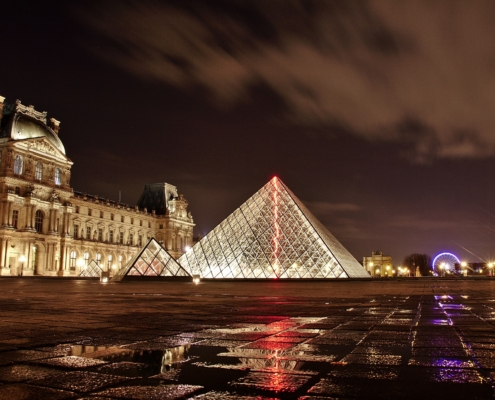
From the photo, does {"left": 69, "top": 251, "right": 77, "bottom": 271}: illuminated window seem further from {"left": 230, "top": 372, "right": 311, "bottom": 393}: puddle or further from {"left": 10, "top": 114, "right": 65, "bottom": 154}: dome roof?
{"left": 230, "top": 372, "right": 311, "bottom": 393}: puddle

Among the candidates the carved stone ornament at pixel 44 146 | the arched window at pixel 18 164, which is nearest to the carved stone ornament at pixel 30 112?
the carved stone ornament at pixel 44 146

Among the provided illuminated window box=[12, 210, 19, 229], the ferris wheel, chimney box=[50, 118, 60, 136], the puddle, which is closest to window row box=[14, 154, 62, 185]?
illuminated window box=[12, 210, 19, 229]

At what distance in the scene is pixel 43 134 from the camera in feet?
197

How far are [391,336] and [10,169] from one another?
5638 cm

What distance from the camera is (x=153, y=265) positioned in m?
33.8

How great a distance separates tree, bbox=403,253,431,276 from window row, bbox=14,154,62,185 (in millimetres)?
100915

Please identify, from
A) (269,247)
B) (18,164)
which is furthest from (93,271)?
(269,247)

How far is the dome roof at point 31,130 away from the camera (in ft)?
183

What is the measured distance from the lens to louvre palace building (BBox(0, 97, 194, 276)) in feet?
175

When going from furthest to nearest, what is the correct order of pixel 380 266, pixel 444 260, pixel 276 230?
pixel 380 266, pixel 444 260, pixel 276 230

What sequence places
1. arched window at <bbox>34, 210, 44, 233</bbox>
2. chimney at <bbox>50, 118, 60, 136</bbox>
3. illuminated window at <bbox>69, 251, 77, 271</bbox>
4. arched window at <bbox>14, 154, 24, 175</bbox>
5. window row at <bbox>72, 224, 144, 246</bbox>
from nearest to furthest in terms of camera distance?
arched window at <bbox>14, 154, 24, 175</bbox> < arched window at <bbox>34, 210, 44, 233</bbox> < illuminated window at <bbox>69, 251, 77, 271</bbox> < chimney at <bbox>50, 118, 60, 136</bbox> < window row at <bbox>72, 224, 144, 246</bbox>

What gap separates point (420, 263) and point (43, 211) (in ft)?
358

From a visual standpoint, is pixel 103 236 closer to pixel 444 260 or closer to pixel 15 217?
pixel 15 217

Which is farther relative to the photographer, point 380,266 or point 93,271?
point 380,266
